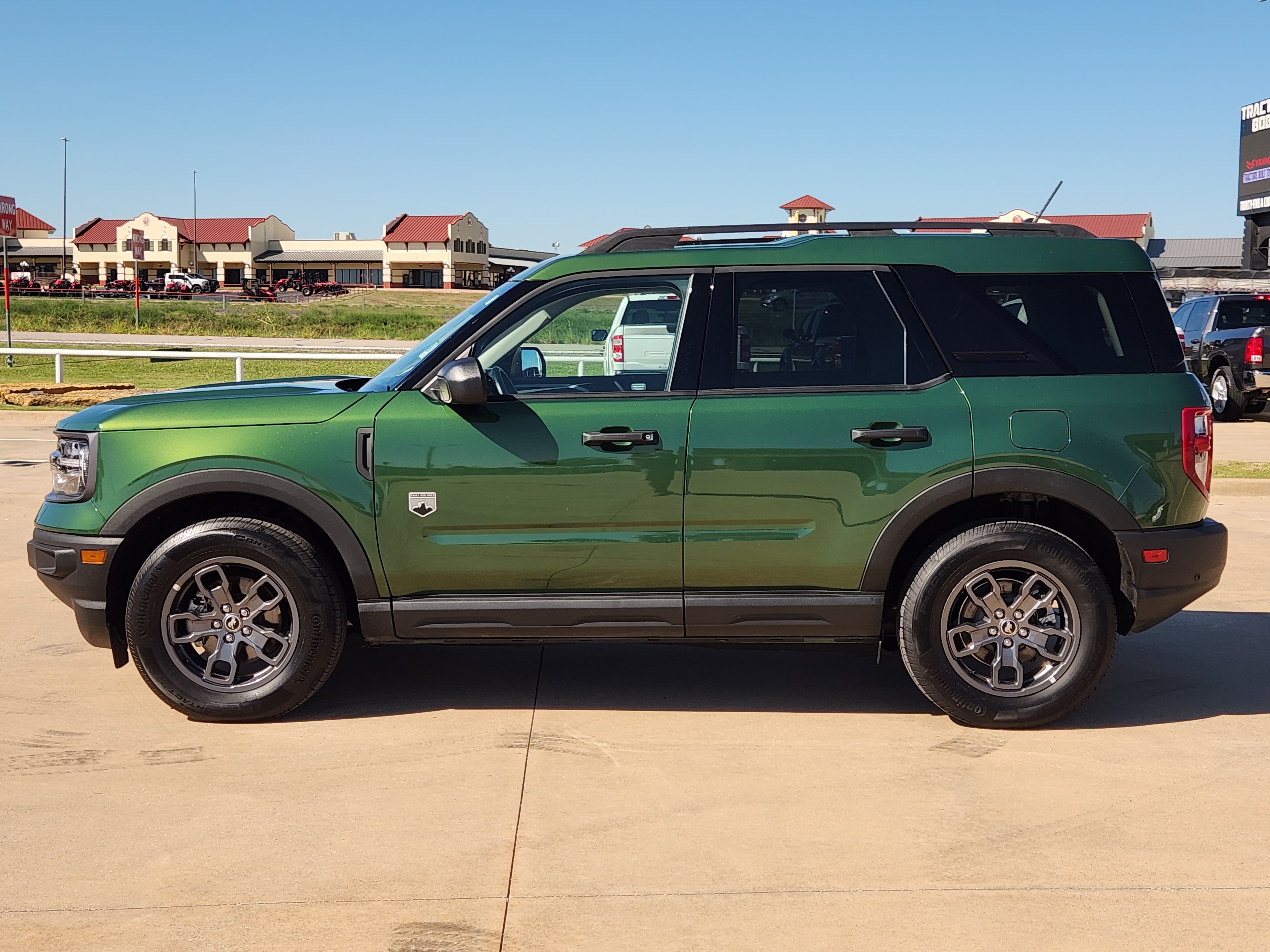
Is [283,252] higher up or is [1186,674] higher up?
[283,252]

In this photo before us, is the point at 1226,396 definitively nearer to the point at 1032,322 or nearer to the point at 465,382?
the point at 1032,322

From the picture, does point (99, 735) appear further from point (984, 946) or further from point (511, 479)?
point (984, 946)

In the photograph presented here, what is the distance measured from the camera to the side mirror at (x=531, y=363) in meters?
5.21

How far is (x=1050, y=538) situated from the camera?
5.07 meters

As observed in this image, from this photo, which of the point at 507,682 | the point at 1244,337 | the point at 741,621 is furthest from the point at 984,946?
the point at 1244,337

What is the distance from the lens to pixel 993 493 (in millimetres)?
5066

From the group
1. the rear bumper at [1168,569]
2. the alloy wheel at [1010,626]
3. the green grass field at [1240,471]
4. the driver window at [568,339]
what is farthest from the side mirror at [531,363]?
the green grass field at [1240,471]

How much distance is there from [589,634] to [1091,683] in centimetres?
201

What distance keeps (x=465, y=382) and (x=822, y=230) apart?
5.55 ft

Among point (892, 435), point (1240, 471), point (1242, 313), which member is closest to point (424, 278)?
point (1242, 313)

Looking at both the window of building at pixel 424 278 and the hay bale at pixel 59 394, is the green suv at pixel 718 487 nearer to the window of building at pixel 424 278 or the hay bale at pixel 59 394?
the hay bale at pixel 59 394

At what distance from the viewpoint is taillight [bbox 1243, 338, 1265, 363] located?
18.5 meters

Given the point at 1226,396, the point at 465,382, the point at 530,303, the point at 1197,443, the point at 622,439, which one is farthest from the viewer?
the point at 1226,396

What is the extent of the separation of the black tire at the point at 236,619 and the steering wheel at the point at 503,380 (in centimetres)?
100
